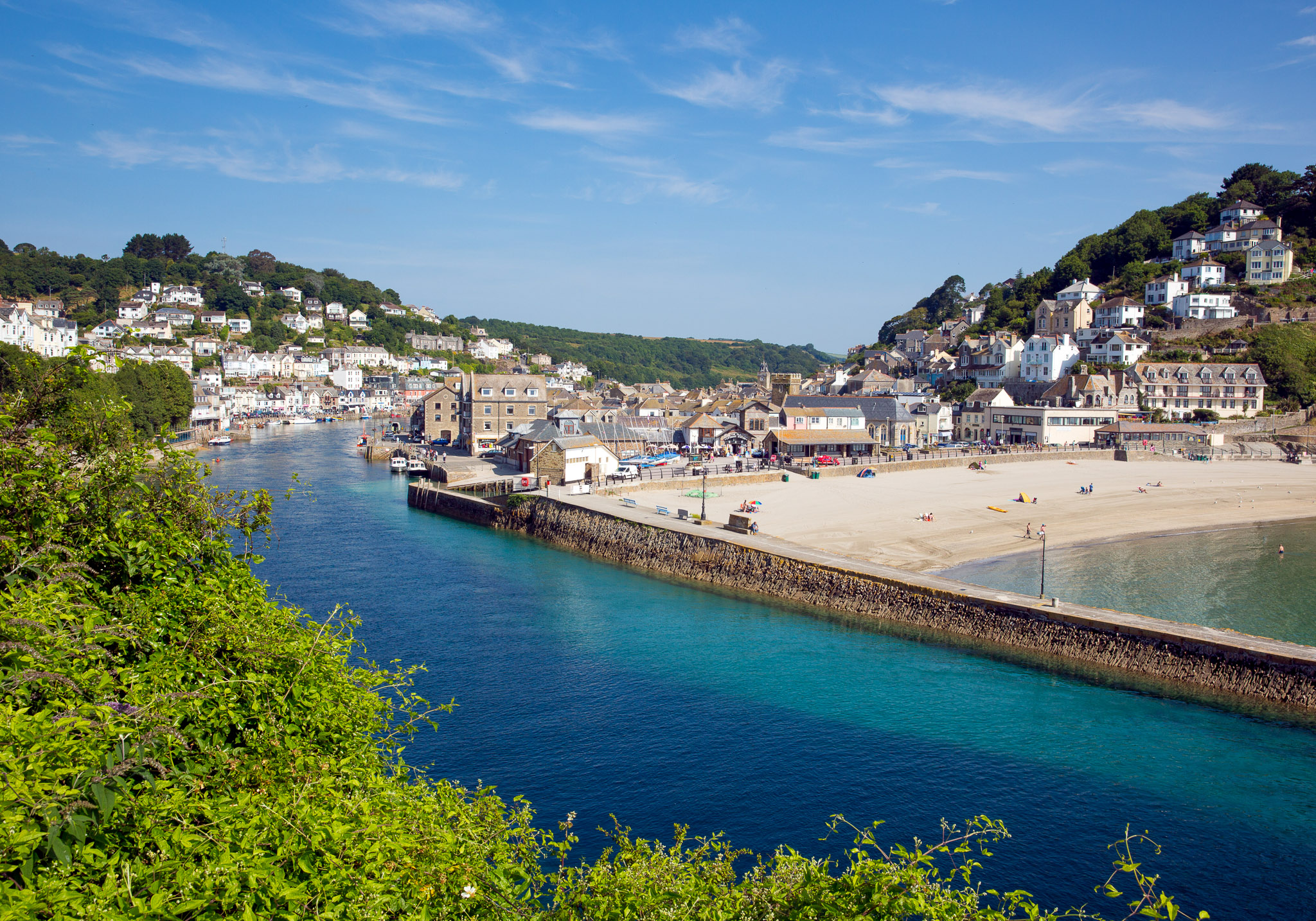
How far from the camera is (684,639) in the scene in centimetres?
2211

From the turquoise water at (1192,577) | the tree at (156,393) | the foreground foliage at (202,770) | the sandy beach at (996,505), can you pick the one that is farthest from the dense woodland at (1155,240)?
the foreground foliage at (202,770)

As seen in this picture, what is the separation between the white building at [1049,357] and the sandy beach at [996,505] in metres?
22.5

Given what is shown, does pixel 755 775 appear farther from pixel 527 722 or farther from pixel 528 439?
pixel 528 439

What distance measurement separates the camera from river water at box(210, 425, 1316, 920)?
40.6 feet

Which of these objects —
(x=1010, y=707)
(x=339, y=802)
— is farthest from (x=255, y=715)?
(x=1010, y=707)

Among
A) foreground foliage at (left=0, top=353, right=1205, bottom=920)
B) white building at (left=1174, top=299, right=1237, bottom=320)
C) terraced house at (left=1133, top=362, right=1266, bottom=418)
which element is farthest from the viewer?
white building at (left=1174, top=299, right=1237, bottom=320)

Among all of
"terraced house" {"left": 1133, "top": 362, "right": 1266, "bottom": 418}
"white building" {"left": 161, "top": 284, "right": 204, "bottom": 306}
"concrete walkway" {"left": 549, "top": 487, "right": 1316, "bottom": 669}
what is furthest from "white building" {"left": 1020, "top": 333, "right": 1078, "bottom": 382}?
"white building" {"left": 161, "top": 284, "right": 204, "bottom": 306}

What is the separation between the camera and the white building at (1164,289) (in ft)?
263

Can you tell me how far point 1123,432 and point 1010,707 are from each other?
51812 mm

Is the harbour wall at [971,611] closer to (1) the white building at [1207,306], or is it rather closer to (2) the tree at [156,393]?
(2) the tree at [156,393]

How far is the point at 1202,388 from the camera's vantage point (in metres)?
65.7

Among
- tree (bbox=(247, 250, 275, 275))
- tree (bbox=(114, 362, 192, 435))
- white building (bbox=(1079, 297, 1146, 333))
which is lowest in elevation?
tree (bbox=(114, 362, 192, 435))

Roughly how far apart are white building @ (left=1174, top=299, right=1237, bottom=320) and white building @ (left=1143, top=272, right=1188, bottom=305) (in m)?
2.86

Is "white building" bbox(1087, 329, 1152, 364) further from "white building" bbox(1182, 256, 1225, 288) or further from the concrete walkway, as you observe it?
the concrete walkway
